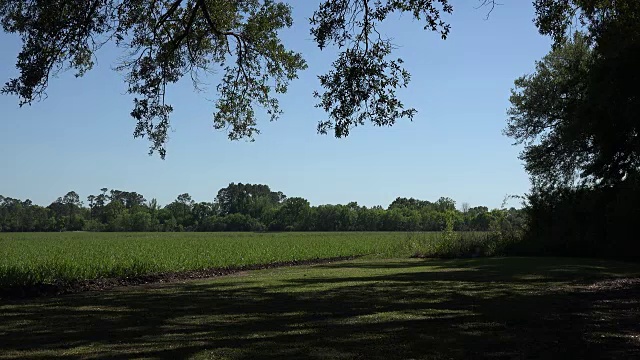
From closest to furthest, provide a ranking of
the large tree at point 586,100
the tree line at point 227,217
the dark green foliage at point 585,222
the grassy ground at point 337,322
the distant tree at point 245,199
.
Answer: the grassy ground at point 337,322, the large tree at point 586,100, the dark green foliage at point 585,222, the tree line at point 227,217, the distant tree at point 245,199

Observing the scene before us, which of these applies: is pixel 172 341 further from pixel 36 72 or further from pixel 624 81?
pixel 624 81

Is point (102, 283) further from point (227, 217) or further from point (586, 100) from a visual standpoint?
point (227, 217)

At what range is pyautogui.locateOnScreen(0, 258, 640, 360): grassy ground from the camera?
722 centimetres

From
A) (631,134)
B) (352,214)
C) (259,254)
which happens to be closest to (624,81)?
(631,134)

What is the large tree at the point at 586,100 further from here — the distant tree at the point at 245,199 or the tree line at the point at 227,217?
the distant tree at the point at 245,199

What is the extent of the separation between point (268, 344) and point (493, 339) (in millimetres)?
3065

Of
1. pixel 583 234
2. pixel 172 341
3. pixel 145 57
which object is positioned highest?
pixel 145 57

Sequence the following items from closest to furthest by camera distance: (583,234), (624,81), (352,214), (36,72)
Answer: (36,72) → (624,81) → (583,234) → (352,214)

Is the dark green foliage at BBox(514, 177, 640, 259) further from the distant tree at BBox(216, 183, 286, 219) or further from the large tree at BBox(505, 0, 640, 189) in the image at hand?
the distant tree at BBox(216, 183, 286, 219)

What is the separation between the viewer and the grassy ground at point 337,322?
7.22 m

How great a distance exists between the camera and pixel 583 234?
2991 cm

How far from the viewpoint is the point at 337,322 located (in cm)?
949

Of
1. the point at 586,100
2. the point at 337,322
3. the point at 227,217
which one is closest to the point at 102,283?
the point at 337,322

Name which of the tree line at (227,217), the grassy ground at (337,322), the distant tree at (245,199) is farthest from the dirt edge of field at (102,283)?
the distant tree at (245,199)
